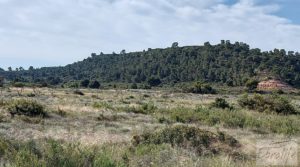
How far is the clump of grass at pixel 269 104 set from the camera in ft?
103

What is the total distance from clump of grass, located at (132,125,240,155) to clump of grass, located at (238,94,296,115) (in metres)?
16.6

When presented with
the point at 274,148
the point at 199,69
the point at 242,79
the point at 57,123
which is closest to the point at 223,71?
the point at 199,69

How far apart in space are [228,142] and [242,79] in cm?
7936

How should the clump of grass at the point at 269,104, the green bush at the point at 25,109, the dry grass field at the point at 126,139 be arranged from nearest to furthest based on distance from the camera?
the dry grass field at the point at 126,139
the green bush at the point at 25,109
the clump of grass at the point at 269,104

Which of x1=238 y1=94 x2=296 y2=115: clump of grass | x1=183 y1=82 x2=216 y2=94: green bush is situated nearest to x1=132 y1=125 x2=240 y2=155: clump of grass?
x1=238 y1=94 x2=296 y2=115: clump of grass

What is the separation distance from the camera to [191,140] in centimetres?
1369

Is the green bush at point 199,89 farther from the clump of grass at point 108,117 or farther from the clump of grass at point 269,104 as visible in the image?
the clump of grass at point 108,117

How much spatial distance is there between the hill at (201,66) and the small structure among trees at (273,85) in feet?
10.9

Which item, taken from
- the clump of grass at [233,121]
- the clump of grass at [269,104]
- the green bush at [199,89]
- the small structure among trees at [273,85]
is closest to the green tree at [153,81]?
the small structure among trees at [273,85]

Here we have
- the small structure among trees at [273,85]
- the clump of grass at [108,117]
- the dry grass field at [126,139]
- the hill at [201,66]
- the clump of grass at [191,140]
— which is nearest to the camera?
the dry grass field at [126,139]

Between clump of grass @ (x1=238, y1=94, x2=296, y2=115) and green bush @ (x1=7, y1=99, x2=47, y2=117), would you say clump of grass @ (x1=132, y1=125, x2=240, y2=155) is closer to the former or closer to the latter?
green bush @ (x1=7, y1=99, x2=47, y2=117)

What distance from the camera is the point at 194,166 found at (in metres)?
7.46

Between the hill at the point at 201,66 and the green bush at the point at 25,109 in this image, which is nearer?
the green bush at the point at 25,109

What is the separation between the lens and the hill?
103000mm
